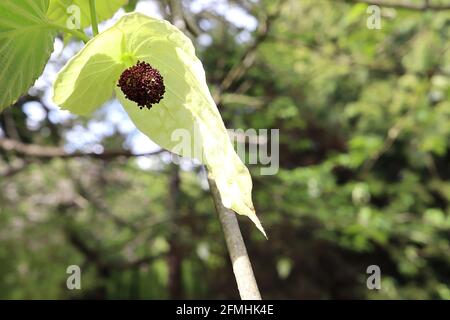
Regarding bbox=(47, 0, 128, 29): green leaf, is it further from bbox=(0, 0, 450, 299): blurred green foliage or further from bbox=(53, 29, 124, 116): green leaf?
bbox=(0, 0, 450, 299): blurred green foliage

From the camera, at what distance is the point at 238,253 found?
46 cm

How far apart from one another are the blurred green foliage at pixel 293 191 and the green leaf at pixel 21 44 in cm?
149

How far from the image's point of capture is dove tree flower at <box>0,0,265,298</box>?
0.49 m

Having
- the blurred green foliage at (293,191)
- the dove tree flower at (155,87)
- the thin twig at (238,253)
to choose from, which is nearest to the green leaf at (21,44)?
the dove tree flower at (155,87)

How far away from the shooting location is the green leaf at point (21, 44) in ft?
1.80

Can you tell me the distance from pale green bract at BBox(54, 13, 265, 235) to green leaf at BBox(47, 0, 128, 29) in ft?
0.38

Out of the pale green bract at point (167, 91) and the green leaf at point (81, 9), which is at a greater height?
the green leaf at point (81, 9)

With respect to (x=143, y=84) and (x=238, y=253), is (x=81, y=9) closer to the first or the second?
(x=143, y=84)

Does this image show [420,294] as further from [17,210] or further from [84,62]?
[84,62]

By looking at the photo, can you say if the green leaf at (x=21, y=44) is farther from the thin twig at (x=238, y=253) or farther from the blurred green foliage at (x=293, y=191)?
the blurred green foliage at (x=293, y=191)

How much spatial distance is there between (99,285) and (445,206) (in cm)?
293

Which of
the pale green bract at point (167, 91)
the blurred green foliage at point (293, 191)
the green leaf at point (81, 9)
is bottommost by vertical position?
the pale green bract at point (167, 91)

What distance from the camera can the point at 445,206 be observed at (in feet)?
14.9

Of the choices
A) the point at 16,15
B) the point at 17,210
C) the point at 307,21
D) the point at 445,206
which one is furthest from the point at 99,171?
the point at 16,15
